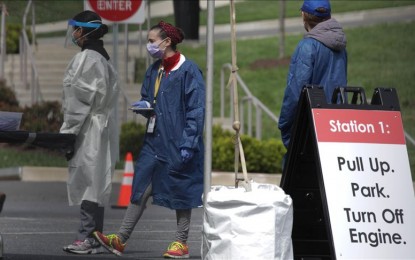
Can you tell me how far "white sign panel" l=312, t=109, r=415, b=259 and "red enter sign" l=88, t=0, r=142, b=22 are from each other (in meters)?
10.3

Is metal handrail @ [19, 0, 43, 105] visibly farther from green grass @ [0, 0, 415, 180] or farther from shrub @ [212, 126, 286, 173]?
shrub @ [212, 126, 286, 173]

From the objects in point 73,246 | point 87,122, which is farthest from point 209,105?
point 73,246

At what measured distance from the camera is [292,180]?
938 centimetres

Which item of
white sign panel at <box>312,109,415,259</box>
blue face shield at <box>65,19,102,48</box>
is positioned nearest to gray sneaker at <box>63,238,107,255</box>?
blue face shield at <box>65,19,102,48</box>

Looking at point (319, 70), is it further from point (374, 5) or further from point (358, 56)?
point (374, 5)

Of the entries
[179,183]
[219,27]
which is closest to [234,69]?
[179,183]

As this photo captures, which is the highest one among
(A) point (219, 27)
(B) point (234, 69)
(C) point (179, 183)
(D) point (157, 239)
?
(B) point (234, 69)

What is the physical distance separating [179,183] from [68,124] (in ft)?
3.38

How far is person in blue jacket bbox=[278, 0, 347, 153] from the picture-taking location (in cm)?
952

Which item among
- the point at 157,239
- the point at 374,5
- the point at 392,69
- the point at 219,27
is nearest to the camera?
the point at 157,239

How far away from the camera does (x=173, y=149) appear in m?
10.9

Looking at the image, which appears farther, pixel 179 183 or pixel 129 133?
pixel 129 133

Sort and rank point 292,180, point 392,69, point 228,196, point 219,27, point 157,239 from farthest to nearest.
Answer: point 219,27, point 392,69, point 157,239, point 292,180, point 228,196

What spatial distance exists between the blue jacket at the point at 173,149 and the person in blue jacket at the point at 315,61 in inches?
54.2
